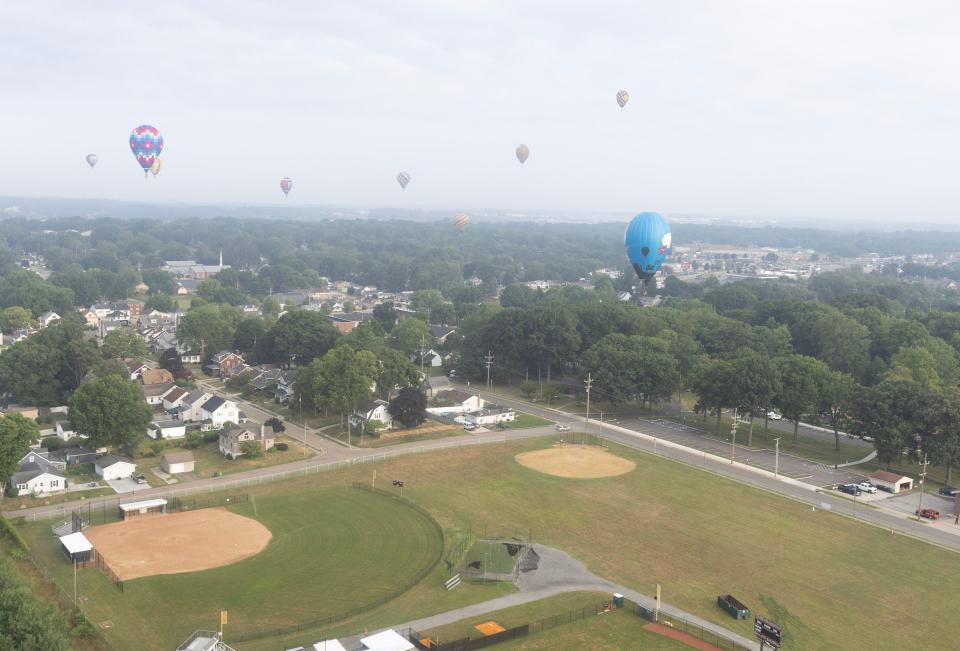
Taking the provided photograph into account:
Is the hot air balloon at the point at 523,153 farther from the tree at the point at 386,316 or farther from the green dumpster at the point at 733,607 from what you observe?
the green dumpster at the point at 733,607

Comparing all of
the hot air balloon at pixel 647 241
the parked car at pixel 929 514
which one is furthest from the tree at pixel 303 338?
the parked car at pixel 929 514

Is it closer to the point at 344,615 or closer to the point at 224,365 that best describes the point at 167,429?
the point at 224,365

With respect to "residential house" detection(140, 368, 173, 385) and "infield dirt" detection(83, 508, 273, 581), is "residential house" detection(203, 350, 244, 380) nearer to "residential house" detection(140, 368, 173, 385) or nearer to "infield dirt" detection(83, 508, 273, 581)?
"residential house" detection(140, 368, 173, 385)

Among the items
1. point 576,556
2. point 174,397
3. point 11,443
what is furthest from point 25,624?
point 174,397

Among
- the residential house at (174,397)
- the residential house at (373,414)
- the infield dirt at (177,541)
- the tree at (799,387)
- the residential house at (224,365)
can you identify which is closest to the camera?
the infield dirt at (177,541)

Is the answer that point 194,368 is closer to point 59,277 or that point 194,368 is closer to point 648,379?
point 648,379

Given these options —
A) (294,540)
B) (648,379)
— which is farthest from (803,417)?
(294,540)
